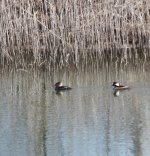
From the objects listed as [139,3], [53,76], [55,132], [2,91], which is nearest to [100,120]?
[55,132]

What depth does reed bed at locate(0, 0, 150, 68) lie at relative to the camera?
47.6ft

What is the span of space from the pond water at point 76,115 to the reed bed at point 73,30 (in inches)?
33.7

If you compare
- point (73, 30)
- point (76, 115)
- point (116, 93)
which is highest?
point (73, 30)

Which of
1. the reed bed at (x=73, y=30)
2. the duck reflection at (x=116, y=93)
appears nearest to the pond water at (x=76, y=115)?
the duck reflection at (x=116, y=93)

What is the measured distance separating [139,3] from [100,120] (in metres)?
5.21

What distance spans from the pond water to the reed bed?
0.86 m

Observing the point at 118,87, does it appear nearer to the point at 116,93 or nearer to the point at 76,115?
the point at 116,93

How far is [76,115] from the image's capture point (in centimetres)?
1020

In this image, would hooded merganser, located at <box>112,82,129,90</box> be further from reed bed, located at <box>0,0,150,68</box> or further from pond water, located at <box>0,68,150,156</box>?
reed bed, located at <box>0,0,150,68</box>

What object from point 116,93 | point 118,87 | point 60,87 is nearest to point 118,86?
point 118,87

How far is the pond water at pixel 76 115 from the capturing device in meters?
8.60

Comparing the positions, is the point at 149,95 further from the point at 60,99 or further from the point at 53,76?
the point at 53,76

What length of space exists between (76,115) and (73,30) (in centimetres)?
476

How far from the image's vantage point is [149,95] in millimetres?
11188
